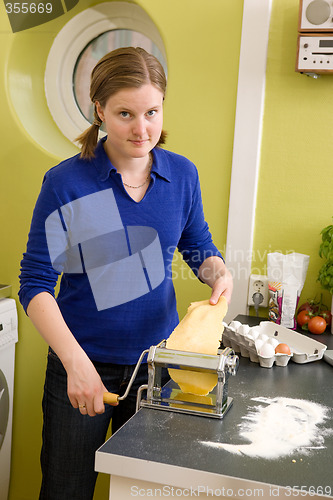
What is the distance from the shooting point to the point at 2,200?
91.8 inches

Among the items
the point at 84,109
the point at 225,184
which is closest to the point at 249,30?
the point at 225,184

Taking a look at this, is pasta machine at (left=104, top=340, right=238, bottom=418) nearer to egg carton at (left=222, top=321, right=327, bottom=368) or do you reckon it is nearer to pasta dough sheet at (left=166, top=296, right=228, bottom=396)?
pasta dough sheet at (left=166, top=296, right=228, bottom=396)

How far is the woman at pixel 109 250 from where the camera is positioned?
52.4 inches

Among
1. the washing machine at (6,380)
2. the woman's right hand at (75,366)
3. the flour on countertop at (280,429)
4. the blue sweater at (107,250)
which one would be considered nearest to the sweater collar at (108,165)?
the blue sweater at (107,250)

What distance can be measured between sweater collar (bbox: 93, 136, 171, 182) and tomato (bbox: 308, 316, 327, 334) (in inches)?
29.3

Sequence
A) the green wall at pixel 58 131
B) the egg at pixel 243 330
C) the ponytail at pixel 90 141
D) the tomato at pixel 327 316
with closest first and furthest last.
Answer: the ponytail at pixel 90 141, the egg at pixel 243 330, the tomato at pixel 327 316, the green wall at pixel 58 131

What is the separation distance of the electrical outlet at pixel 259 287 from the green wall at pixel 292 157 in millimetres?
38

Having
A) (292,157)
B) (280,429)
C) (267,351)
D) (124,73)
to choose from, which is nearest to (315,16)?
(292,157)

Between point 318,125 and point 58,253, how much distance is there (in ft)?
3.65

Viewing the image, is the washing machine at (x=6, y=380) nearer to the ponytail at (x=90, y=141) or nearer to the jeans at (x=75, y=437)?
the jeans at (x=75, y=437)

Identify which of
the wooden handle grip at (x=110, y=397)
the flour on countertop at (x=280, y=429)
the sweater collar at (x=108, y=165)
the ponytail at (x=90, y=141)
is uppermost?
the ponytail at (x=90, y=141)

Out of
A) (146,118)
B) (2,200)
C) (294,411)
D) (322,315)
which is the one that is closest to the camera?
(294,411)

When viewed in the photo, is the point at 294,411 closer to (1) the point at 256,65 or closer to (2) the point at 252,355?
(2) the point at 252,355

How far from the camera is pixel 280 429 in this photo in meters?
1.13
